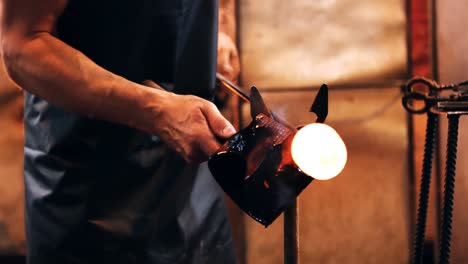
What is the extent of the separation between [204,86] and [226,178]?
0.48 metres

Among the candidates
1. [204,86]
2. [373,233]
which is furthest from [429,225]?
[204,86]

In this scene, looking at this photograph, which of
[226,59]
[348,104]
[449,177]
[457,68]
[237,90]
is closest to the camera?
[237,90]

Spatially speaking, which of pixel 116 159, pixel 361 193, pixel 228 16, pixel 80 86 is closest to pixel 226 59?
pixel 116 159

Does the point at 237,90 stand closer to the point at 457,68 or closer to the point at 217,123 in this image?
the point at 217,123

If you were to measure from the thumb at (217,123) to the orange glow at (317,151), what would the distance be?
0.41 feet

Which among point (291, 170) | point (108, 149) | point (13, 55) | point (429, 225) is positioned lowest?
point (429, 225)

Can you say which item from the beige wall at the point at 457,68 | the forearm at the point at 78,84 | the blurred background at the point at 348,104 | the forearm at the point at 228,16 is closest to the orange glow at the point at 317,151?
the forearm at the point at 78,84

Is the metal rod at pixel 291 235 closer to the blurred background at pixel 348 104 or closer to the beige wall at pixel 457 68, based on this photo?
the beige wall at pixel 457 68

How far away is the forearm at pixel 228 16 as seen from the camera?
2059mm

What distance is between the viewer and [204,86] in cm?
112

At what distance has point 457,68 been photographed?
5.14 ft

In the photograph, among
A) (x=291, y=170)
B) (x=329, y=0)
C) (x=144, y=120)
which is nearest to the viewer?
(x=291, y=170)

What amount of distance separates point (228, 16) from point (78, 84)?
4.38 feet

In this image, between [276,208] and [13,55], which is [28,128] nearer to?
[13,55]
